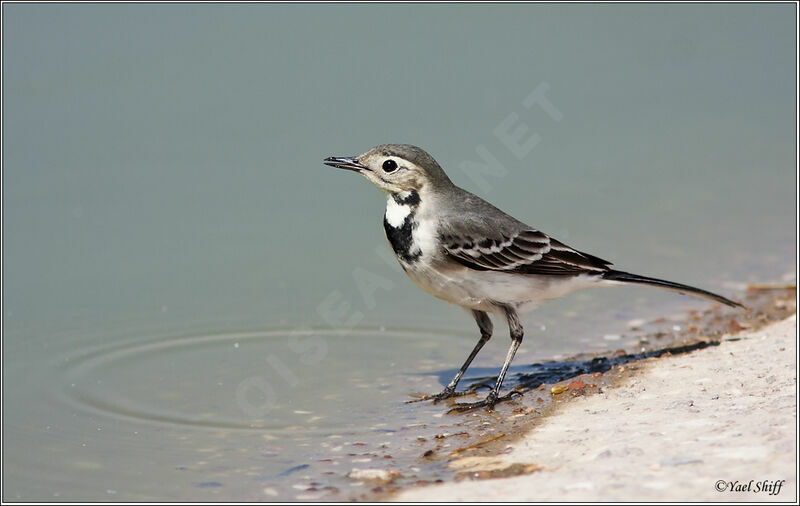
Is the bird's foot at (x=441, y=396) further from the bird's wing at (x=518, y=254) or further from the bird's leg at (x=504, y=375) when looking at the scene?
the bird's wing at (x=518, y=254)

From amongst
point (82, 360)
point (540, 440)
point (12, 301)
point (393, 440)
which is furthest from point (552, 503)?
point (12, 301)

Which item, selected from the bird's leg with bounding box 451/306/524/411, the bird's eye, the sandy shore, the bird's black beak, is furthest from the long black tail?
the bird's black beak

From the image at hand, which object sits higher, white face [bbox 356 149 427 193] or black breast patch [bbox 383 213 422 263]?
white face [bbox 356 149 427 193]

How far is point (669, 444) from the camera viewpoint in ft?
20.5

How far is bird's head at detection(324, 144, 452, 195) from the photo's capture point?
28.3 ft

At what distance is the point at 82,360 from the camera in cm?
925

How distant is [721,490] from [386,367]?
13.7ft

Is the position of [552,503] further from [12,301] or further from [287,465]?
[12,301]

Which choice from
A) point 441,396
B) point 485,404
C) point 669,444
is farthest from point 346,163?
point 669,444

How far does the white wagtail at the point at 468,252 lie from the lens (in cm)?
829

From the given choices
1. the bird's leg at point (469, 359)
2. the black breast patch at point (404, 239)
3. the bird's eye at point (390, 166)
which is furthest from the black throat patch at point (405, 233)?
the bird's leg at point (469, 359)

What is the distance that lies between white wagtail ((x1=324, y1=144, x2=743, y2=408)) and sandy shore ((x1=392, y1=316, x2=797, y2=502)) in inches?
Result: 38.6

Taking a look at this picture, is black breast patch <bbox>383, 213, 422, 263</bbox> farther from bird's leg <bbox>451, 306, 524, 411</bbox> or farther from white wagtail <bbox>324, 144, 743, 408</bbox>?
bird's leg <bbox>451, 306, 524, 411</bbox>

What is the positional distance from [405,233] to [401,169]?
0.57m
